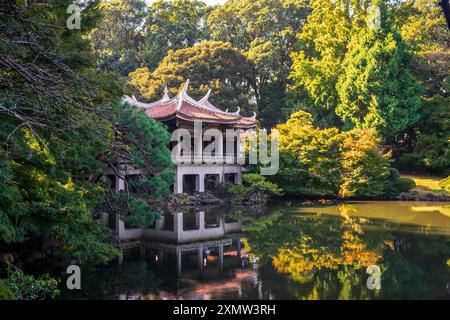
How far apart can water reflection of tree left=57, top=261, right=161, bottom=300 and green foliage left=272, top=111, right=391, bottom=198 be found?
14383 mm

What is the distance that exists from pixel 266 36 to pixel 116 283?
103ft

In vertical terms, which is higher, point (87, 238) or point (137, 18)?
point (137, 18)

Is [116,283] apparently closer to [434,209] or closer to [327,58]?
[434,209]

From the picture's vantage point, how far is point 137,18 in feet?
131

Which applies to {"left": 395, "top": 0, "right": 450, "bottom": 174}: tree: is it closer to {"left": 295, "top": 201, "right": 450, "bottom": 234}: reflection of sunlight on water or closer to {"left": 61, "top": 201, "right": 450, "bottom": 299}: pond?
{"left": 295, "top": 201, "right": 450, "bottom": 234}: reflection of sunlight on water

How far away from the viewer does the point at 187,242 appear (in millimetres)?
12664

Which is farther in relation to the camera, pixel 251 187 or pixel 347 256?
pixel 251 187

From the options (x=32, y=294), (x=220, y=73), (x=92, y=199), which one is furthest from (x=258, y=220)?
(x=220, y=73)

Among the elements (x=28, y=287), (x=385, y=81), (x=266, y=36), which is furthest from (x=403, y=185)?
(x=28, y=287)

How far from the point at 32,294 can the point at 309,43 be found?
29.9 metres

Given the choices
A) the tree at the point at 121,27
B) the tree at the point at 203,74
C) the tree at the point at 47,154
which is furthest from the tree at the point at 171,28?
the tree at the point at 47,154

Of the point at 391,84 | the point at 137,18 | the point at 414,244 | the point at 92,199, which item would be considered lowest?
the point at 414,244

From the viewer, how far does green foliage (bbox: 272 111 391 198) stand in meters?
22.4
